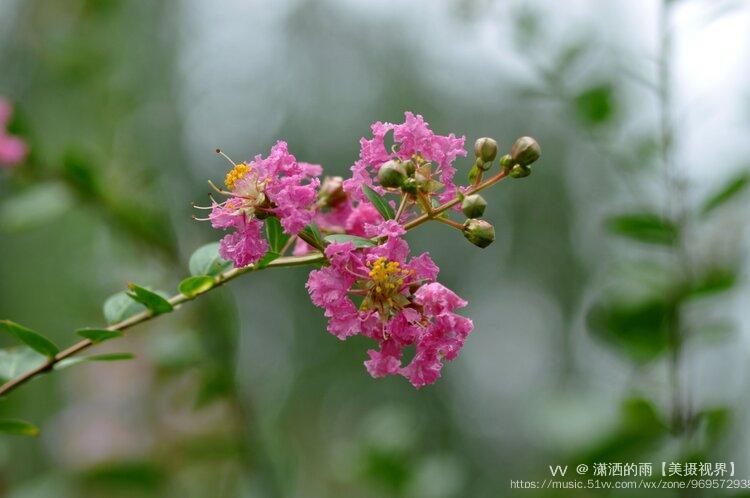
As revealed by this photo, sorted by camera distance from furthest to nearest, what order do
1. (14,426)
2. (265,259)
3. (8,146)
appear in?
(8,146)
(14,426)
(265,259)

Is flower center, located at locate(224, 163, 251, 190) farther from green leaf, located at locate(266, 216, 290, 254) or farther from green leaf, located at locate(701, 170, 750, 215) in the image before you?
green leaf, located at locate(701, 170, 750, 215)

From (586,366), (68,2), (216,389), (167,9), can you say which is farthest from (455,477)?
(167,9)

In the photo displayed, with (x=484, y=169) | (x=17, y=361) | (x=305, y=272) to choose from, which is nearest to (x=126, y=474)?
(x=17, y=361)

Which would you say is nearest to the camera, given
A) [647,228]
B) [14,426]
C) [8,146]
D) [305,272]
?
[14,426]

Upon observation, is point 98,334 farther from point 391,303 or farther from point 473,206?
point 473,206

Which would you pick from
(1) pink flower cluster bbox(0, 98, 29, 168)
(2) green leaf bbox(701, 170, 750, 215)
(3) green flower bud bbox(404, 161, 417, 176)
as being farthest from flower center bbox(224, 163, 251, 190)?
(1) pink flower cluster bbox(0, 98, 29, 168)

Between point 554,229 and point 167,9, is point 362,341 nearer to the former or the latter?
point 554,229

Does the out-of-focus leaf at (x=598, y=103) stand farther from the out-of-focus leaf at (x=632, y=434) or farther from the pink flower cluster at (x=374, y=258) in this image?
the pink flower cluster at (x=374, y=258)
